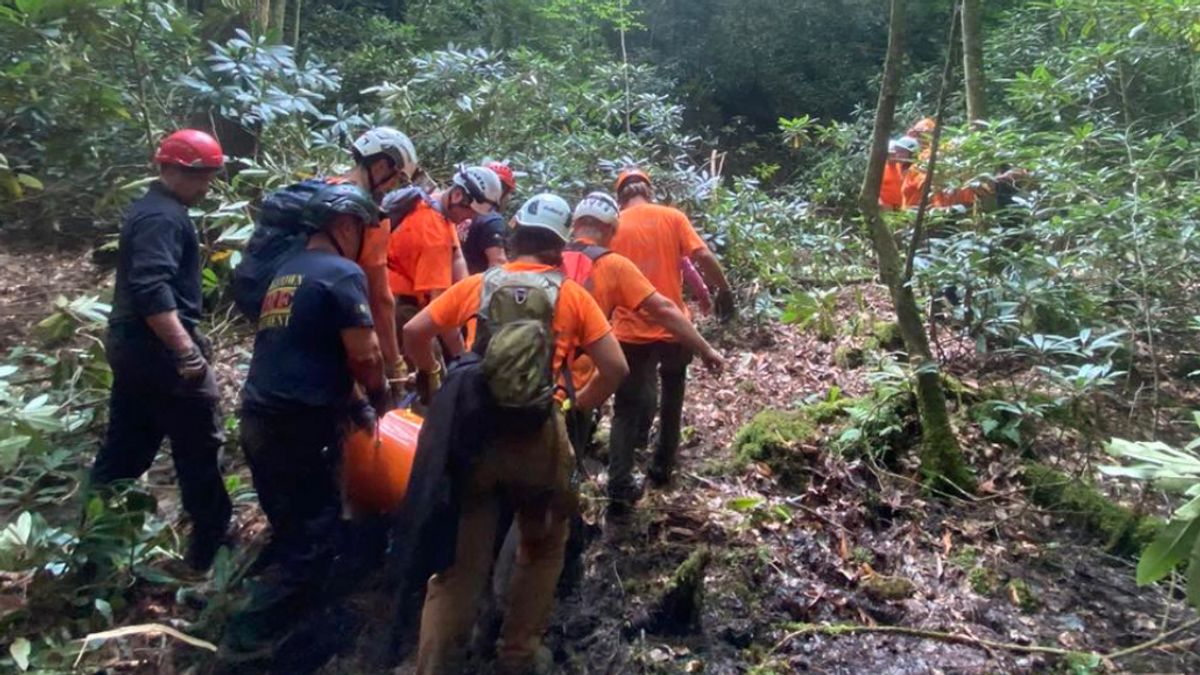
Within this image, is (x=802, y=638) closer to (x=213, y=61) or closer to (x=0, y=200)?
(x=213, y=61)

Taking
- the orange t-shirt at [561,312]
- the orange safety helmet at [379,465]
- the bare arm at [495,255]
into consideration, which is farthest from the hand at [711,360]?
the bare arm at [495,255]

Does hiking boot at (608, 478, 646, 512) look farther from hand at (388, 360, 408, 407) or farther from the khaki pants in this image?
the khaki pants

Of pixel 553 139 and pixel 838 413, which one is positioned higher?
pixel 553 139

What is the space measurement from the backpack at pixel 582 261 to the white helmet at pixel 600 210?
Answer: 20 cm

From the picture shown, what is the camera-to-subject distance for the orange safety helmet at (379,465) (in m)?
4.50

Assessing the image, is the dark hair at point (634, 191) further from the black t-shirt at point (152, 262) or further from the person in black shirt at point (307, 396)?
the black t-shirt at point (152, 262)

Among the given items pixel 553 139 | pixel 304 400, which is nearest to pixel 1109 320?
pixel 304 400

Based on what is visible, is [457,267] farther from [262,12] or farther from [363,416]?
[262,12]

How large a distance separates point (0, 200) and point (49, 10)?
2.42m

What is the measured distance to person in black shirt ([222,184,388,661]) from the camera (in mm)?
4043

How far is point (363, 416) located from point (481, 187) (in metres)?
1.98

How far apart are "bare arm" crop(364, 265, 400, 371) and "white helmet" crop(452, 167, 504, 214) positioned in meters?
1.30

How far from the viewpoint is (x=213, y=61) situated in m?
7.45

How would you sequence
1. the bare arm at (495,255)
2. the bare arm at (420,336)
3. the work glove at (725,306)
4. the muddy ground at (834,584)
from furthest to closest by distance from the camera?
1. the work glove at (725,306)
2. the bare arm at (495,255)
3. the muddy ground at (834,584)
4. the bare arm at (420,336)
